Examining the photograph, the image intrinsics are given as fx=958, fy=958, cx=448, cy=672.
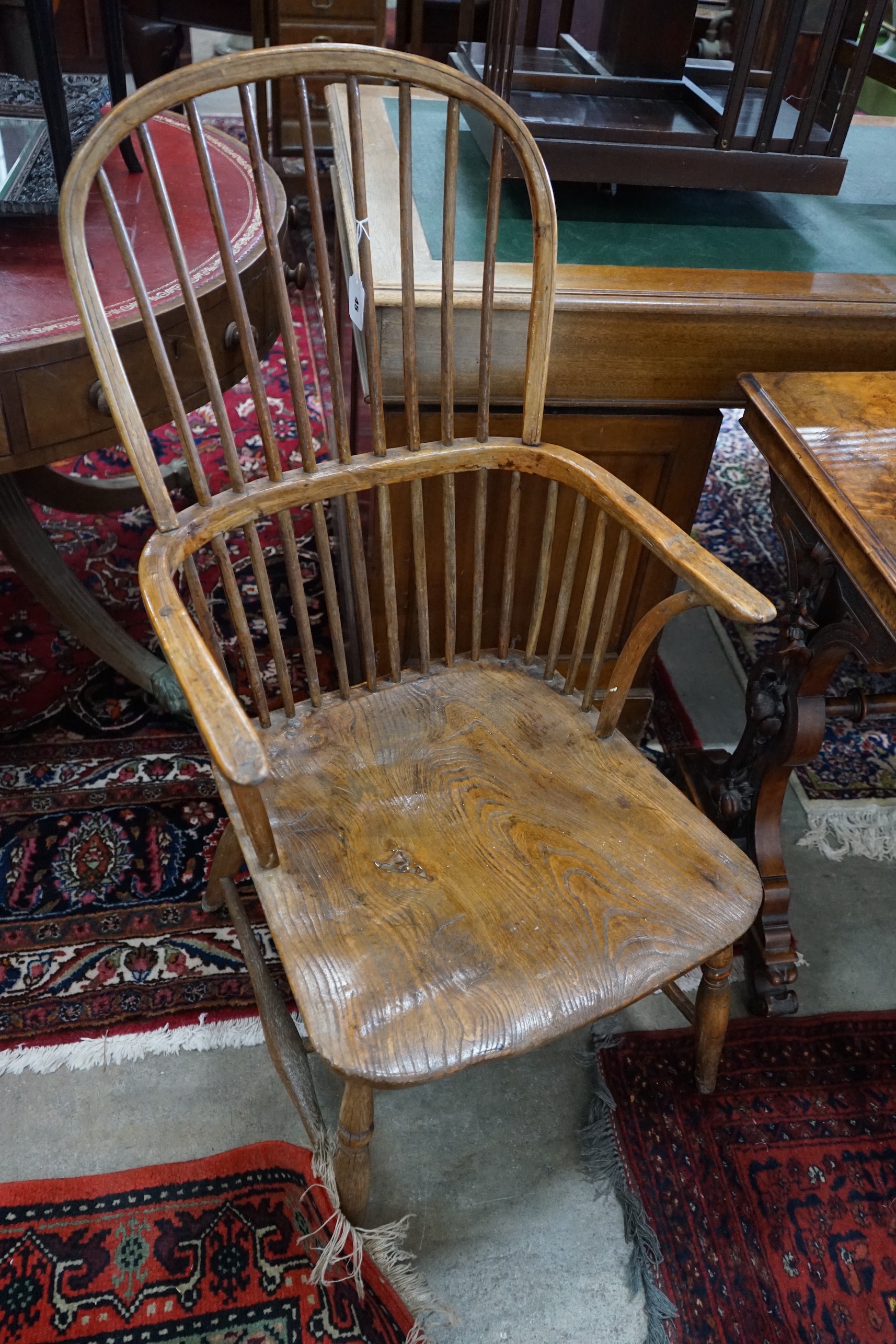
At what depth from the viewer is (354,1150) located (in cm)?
98

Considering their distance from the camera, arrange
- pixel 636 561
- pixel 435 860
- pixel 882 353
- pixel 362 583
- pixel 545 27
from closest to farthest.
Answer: pixel 435 860
pixel 362 583
pixel 882 353
pixel 636 561
pixel 545 27

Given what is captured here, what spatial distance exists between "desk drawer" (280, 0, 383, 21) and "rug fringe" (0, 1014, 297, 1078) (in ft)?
10.2

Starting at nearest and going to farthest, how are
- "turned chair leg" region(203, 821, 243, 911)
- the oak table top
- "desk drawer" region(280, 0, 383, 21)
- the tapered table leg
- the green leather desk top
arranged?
the oak table top, "turned chair leg" region(203, 821, 243, 911), the green leather desk top, the tapered table leg, "desk drawer" region(280, 0, 383, 21)

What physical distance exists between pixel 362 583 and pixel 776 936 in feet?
2.77

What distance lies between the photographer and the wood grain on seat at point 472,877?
2.95 ft

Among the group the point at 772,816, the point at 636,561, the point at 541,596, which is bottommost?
the point at 772,816

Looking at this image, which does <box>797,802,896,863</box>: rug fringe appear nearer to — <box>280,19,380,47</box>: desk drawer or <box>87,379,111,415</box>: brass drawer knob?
<box>87,379,111,415</box>: brass drawer knob

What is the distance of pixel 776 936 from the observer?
4.79 ft

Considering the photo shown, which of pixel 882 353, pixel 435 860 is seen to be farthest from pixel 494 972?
pixel 882 353

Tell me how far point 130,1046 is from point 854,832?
4.22 feet

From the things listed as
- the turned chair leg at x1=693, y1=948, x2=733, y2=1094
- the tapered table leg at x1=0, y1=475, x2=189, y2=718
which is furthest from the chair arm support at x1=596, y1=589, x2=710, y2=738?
the tapered table leg at x1=0, y1=475, x2=189, y2=718

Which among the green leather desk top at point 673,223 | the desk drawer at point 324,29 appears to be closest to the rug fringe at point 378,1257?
the green leather desk top at point 673,223

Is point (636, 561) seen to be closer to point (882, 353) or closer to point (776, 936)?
point (882, 353)

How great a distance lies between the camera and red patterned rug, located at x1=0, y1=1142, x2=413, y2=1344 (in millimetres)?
Result: 1117
